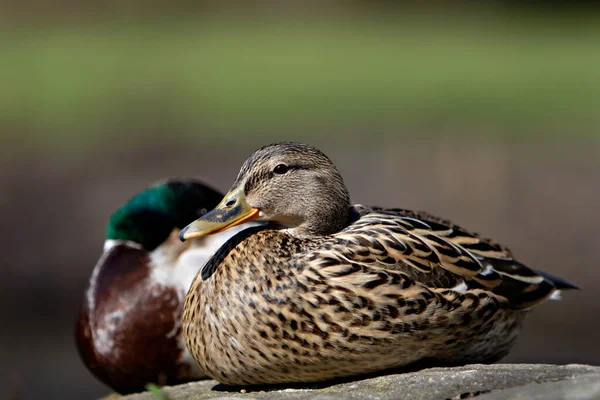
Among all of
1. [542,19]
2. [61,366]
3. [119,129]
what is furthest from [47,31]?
[61,366]

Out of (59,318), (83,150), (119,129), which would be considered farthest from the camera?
(119,129)

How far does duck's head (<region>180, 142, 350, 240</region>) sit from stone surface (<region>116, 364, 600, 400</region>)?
64 centimetres

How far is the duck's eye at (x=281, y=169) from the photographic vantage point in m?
4.09

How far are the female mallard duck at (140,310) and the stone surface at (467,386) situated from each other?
175cm

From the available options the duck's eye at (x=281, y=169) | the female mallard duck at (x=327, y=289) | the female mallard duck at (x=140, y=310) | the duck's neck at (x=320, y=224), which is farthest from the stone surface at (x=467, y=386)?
the female mallard duck at (x=140, y=310)

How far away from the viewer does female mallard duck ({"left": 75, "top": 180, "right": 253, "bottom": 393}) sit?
5.75m

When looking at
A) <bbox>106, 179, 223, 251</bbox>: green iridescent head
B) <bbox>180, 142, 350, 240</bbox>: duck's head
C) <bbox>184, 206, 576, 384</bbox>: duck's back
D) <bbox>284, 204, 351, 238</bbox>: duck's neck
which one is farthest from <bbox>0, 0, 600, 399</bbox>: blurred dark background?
<bbox>284, 204, 351, 238</bbox>: duck's neck

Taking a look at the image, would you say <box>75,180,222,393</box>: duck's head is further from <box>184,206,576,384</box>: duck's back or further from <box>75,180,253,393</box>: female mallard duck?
<box>184,206,576,384</box>: duck's back

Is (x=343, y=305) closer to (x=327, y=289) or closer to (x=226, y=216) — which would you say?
(x=327, y=289)

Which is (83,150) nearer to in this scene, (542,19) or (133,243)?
(133,243)

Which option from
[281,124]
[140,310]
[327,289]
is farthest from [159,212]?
[281,124]

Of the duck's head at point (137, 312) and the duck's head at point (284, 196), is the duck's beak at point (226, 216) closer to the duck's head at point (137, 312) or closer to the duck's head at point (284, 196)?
the duck's head at point (284, 196)

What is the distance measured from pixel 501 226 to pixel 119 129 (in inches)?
248

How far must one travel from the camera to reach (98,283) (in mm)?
6051
